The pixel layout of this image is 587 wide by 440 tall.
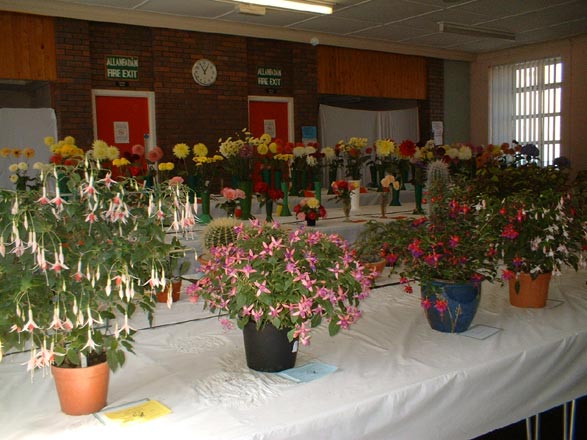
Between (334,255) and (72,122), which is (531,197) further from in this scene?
(72,122)

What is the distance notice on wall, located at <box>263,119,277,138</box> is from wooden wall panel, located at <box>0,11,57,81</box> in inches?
113

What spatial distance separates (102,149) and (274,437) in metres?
3.56

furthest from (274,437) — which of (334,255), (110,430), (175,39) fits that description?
(175,39)

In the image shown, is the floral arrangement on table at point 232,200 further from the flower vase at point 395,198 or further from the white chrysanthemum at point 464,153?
the white chrysanthemum at point 464,153

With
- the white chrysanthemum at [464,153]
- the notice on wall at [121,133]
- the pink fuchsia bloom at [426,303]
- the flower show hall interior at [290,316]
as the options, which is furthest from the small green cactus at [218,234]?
the notice on wall at [121,133]

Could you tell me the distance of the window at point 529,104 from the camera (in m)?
9.73

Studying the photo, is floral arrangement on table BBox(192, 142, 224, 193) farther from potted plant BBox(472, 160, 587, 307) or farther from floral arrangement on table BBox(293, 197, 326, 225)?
potted plant BBox(472, 160, 587, 307)

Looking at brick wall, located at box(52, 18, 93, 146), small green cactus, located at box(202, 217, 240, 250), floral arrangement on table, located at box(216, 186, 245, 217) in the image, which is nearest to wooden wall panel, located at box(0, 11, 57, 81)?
brick wall, located at box(52, 18, 93, 146)

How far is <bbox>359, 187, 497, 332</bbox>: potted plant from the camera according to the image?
1821 mm

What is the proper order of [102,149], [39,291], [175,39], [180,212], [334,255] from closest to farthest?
[39,291]
[180,212]
[334,255]
[102,149]
[175,39]

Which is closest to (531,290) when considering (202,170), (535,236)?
(535,236)

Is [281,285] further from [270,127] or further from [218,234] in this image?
[270,127]

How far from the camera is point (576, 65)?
9.29m

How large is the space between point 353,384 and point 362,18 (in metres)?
6.76
